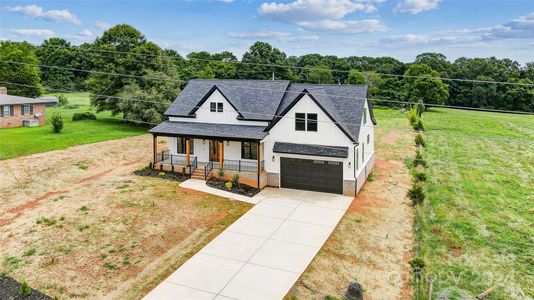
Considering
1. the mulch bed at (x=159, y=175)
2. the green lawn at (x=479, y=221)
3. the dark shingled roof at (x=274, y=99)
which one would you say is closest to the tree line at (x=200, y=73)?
the dark shingled roof at (x=274, y=99)

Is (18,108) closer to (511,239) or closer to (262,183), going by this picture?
(262,183)

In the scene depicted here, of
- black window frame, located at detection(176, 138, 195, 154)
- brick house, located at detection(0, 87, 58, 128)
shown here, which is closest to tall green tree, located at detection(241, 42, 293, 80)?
brick house, located at detection(0, 87, 58, 128)

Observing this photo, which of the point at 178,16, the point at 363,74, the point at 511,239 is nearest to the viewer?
the point at 511,239

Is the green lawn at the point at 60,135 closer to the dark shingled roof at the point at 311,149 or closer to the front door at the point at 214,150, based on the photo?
the front door at the point at 214,150

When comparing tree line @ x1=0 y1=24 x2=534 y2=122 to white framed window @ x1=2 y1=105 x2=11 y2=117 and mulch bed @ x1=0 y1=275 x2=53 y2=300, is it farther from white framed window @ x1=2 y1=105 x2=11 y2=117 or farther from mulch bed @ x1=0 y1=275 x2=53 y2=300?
mulch bed @ x1=0 y1=275 x2=53 y2=300

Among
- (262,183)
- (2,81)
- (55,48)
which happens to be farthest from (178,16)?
(55,48)

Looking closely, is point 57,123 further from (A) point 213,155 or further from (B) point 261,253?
(B) point 261,253
